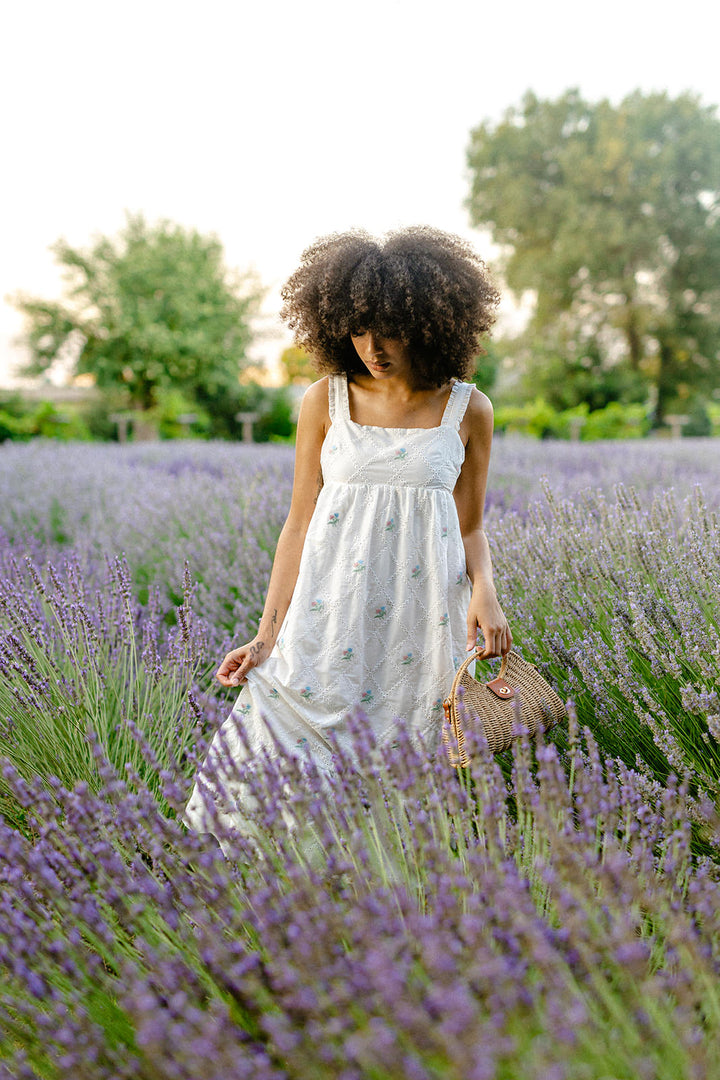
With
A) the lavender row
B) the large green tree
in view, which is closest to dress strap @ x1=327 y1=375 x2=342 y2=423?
the lavender row

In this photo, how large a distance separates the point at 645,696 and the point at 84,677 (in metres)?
1.37

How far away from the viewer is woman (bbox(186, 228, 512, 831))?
1837mm

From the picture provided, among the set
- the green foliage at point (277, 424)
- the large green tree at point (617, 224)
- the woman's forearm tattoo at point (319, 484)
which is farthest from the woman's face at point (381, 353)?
the large green tree at point (617, 224)

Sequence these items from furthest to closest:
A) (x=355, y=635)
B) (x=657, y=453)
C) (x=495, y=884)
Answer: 1. (x=657, y=453)
2. (x=355, y=635)
3. (x=495, y=884)

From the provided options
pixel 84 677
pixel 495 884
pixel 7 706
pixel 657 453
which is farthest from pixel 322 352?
pixel 657 453

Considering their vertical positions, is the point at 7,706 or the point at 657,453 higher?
the point at 657,453

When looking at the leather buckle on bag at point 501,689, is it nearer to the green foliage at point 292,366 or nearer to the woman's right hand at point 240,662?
the woman's right hand at point 240,662

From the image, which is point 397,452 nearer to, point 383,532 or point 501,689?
point 383,532

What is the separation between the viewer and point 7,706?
6.82ft

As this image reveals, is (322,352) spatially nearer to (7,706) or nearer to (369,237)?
(369,237)

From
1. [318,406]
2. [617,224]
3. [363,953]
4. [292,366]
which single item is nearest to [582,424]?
[617,224]

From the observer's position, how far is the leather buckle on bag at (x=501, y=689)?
1706mm

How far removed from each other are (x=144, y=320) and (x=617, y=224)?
14934 millimetres

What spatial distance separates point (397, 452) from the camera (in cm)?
187
